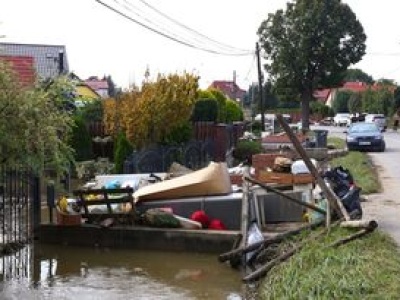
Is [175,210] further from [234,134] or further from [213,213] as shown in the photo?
[234,134]

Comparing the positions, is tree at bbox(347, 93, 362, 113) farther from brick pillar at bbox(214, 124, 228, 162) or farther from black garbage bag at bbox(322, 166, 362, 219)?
black garbage bag at bbox(322, 166, 362, 219)

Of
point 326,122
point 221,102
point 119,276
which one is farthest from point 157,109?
point 326,122

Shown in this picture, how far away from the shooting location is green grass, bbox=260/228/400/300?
7991 mm

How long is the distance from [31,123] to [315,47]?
52.8 meters

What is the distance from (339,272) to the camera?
8.67 m

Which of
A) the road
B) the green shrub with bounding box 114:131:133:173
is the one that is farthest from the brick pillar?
the road

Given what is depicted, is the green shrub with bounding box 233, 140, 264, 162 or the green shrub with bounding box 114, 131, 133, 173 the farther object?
the green shrub with bounding box 233, 140, 264, 162

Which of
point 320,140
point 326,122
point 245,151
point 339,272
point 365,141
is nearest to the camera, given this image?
point 339,272

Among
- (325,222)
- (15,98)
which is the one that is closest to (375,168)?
(325,222)

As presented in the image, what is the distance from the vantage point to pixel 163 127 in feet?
78.3

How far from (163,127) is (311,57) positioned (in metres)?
39.3

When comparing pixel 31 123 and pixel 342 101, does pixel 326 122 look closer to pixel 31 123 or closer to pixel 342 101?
pixel 342 101

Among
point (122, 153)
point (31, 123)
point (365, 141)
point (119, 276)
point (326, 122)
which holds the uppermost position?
point (326, 122)

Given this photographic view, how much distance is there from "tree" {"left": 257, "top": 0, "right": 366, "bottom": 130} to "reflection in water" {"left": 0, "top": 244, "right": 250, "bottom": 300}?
48669mm
